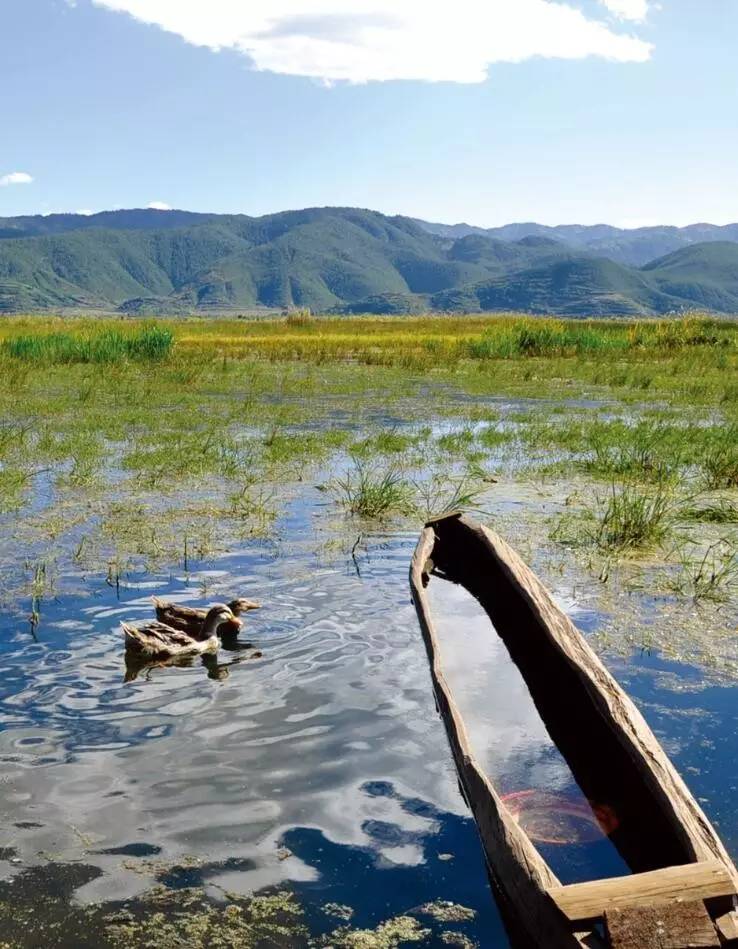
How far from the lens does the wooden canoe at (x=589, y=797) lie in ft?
8.59

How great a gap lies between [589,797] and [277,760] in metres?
1.39

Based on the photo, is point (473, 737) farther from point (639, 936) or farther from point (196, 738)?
point (639, 936)

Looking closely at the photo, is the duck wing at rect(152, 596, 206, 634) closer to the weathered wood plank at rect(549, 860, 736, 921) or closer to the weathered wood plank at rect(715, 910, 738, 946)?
the weathered wood plank at rect(549, 860, 736, 921)

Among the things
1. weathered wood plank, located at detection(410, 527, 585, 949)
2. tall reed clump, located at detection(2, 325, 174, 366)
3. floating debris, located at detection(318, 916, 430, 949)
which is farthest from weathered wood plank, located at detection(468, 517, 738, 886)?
tall reed clump, located at detection(2, 325, 174, 366)

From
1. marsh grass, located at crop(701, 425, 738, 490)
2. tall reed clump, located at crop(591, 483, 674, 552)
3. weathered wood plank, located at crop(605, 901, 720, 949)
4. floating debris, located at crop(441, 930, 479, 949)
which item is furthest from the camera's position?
marsh grass, located at crop(701, 425, 738, 490)

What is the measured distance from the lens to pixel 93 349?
24906mm

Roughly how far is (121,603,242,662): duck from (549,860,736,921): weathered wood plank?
128 inches

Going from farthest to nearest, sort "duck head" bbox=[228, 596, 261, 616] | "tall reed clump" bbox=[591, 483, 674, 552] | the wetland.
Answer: "tall reed clump" bbox=[591, 483, 674, 552] < "duck head" bbox=[228, 596, 261, 616] < the wetland

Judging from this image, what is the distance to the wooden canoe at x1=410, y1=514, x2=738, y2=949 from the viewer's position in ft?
8.59

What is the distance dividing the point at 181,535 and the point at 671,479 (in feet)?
16.9

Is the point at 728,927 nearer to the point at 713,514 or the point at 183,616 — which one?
the point at 183,616

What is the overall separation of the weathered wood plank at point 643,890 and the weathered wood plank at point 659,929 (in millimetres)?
22

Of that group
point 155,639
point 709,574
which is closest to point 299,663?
point 155,639

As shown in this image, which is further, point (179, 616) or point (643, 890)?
point (179, 616)
